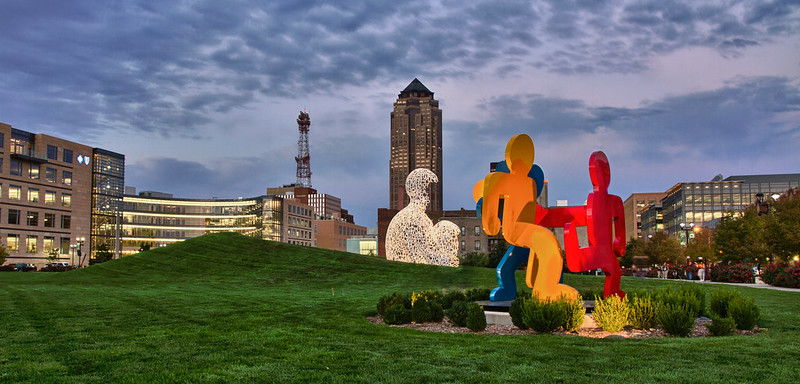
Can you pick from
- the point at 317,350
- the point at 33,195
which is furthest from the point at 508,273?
the point at 33,195

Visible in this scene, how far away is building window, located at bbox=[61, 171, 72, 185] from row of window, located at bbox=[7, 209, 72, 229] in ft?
18.1

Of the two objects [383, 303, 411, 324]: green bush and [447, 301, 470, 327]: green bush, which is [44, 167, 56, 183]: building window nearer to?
[383, 303, 411, 324]: green bush

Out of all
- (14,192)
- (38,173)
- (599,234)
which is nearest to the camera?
(599,234)

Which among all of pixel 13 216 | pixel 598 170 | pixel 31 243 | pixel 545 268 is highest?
pixel 13 216

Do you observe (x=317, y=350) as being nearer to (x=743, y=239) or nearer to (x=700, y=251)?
(x=743, y=239)

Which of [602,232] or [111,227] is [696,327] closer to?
[602,232]

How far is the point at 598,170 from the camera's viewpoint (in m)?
14.6

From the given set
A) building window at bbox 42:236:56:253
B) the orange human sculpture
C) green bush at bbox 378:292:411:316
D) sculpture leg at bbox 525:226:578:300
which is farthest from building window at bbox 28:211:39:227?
the orange human sculpture

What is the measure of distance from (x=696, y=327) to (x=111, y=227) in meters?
110

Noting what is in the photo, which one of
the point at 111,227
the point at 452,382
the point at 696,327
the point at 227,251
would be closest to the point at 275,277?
the point at 227,251

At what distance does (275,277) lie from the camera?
36.8 metres

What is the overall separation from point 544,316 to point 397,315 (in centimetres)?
372

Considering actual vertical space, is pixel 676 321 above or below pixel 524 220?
below

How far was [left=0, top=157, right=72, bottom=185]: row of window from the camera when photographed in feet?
276
